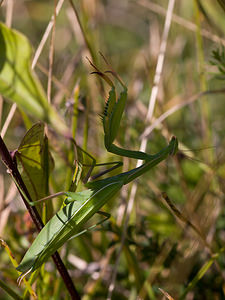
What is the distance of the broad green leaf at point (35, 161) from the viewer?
574 mm

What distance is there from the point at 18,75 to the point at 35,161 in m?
0.20

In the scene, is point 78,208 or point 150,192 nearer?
point 78,208

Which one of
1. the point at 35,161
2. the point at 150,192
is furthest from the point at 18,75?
the point at 150,192

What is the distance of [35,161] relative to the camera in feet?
1.96

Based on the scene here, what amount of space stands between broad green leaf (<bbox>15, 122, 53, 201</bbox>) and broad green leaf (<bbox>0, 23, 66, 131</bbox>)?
0.14 meters

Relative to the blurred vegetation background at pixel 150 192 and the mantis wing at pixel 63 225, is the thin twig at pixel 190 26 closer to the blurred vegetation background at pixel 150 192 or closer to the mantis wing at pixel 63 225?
the blurred vegetation background at pixel 150 192

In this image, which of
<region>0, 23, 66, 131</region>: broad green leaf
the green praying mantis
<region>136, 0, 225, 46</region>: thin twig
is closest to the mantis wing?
the green praying mantis

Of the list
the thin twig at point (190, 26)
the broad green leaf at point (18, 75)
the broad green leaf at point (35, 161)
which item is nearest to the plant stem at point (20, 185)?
the broad green leaf at point (35, 161)

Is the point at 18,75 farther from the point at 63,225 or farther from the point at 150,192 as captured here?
the point at 150,192

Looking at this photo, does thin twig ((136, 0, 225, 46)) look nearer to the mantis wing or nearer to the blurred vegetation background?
the blurred vegetation background

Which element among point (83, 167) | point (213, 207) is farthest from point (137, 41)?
point (83, 167)

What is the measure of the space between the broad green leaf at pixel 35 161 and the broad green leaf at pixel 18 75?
0.14 metres

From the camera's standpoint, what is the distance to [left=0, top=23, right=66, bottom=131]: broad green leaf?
1.37ft

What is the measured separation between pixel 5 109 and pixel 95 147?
0.40m
